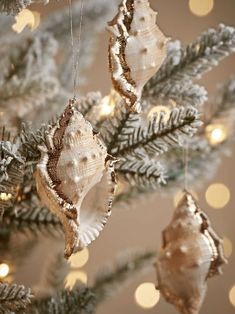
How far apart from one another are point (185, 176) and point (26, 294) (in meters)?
0.39

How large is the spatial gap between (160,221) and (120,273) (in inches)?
15.4

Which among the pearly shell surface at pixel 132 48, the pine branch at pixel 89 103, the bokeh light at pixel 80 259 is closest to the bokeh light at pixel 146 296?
the bokeh light at pixel 80 259

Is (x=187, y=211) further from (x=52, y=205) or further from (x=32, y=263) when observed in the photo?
(x=32, y=263)

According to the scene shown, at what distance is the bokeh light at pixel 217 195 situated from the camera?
4.93 ft

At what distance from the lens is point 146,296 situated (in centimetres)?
148

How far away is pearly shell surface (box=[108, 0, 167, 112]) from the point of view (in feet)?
2.20

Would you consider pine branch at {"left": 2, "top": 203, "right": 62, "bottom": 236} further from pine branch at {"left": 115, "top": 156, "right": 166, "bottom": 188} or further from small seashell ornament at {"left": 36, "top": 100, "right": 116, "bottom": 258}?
small seashell ornament at {"left": 36, "top": 100, "right": 116, "bottom": 258}

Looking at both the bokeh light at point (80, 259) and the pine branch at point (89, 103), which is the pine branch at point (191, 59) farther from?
the bokeh light at point (80, 259)

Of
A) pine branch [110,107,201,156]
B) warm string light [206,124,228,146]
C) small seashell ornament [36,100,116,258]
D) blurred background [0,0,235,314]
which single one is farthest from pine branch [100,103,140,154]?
blurred background [0,0,235,314]

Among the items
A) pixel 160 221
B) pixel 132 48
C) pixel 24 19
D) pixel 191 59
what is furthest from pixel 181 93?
pixel 160 221

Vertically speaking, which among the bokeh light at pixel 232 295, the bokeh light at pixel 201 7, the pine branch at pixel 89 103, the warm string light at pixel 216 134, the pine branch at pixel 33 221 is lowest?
the bokeh light at pixel 232 295

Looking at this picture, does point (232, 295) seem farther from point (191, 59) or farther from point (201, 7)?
point (191, 59)

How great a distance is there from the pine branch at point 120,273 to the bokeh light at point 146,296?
0.31m

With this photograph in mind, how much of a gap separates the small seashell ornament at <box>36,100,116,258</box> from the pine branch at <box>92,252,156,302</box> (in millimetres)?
448
